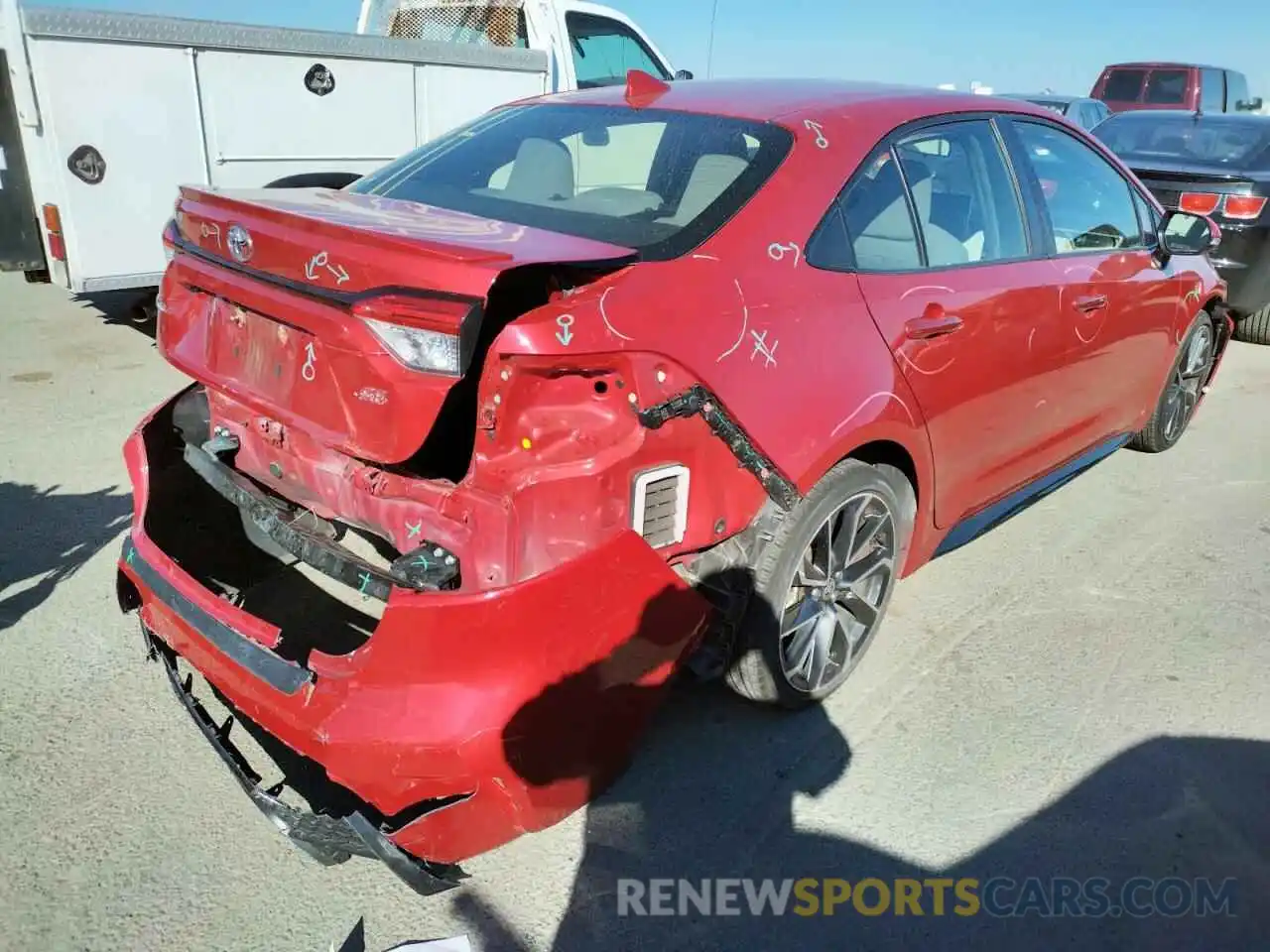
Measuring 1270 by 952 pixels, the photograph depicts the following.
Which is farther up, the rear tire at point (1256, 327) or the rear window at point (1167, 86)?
the rear window at point (1167, 86)

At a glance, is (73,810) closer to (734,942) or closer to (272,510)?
(272,510)

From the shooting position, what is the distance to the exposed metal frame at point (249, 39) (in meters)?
4.89

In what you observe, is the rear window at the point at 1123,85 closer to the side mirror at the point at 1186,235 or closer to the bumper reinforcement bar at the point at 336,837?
the side mirror at the point at 1186,235

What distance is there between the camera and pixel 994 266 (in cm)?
321

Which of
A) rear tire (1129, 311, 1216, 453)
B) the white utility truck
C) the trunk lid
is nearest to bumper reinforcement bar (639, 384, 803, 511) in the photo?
the trunk lid

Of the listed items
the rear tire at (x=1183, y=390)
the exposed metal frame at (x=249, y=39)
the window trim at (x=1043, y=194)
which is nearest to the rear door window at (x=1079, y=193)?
the window trim at (x=1043, y=194)

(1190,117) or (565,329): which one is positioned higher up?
(1190,117)

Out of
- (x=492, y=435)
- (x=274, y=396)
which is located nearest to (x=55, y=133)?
(x=274, y=396)

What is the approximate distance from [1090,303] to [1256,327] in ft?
18.2

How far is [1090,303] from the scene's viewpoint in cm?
365

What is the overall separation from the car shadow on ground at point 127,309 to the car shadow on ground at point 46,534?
6.54ft

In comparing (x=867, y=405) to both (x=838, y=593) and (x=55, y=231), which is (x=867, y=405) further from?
(x=55, y=231)

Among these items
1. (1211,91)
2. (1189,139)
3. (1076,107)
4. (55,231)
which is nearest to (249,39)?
(55,231)

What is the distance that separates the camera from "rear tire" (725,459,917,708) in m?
2.64
